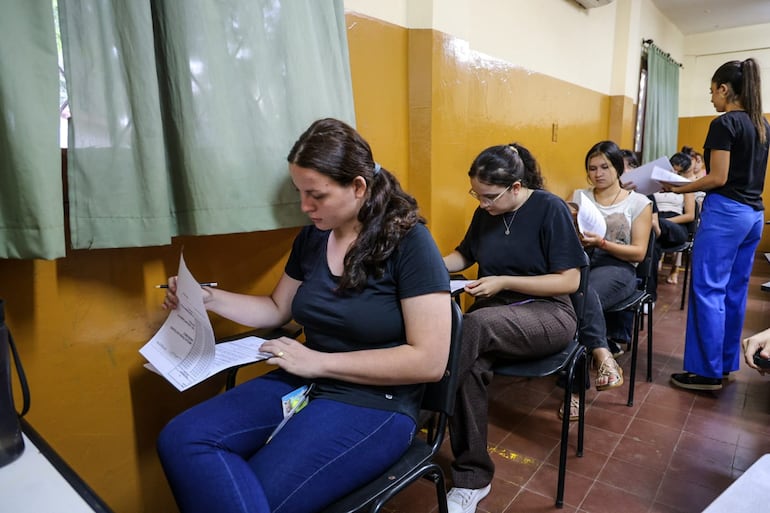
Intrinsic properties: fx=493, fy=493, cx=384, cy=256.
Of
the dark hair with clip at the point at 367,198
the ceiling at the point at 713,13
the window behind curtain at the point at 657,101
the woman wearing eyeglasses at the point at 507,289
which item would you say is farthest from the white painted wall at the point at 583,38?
the dark hair with clip at the point at 367,198

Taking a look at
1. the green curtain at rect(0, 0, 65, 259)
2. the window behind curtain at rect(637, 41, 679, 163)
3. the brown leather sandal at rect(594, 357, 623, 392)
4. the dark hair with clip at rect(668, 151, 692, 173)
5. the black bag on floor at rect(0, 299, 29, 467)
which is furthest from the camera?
the window behind curtain at rect(637, 41, 679, 163)

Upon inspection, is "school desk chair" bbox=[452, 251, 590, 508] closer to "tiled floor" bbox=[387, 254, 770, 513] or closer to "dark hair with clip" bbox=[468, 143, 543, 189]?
"tiled floor" bbox=[387, 254, 770, 513]

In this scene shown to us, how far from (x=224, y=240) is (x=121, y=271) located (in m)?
0.30

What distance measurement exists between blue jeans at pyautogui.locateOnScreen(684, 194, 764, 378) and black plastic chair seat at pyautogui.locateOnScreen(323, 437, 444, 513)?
1893 mm

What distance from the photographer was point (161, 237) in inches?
45.5

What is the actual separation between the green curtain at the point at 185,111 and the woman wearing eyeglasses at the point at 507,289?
68 centimetres

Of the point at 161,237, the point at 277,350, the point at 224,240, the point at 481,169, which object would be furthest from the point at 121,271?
the point at 481,169

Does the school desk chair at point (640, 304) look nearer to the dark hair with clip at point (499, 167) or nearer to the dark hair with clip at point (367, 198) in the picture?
the dark hair with clip at point (499, 167)

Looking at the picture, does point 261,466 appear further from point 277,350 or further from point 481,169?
point 481,169

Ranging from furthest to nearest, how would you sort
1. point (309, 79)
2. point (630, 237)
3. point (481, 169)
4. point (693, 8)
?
point (693, 8) → point (630, 237) → point (481, 169) → point (309, 79)

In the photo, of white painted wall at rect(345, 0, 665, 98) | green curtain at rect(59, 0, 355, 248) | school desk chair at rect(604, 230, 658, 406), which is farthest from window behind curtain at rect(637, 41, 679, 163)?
green curtain at rect(59, 0, 355, 248)

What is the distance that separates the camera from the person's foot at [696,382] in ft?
8.02

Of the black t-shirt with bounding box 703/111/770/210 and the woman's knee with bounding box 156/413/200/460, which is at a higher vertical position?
the black t-shirt with bounding box 703/111/770/210

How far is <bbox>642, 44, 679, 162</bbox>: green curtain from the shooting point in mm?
5191
